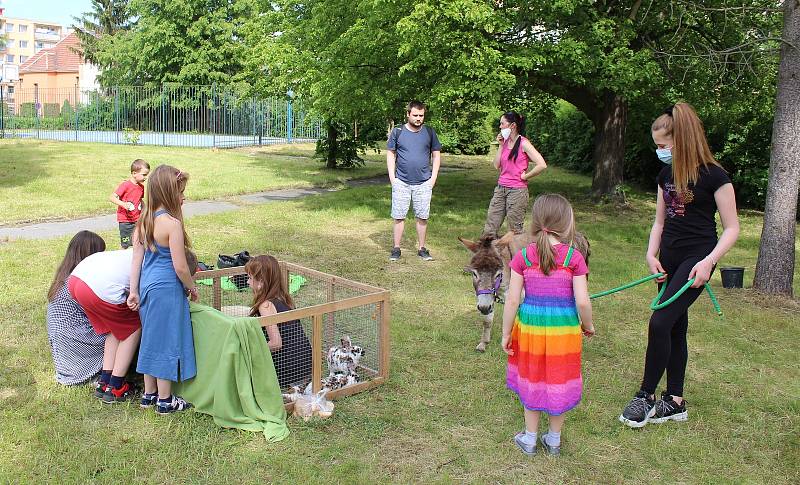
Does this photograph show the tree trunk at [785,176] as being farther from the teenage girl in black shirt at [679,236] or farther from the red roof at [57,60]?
the red roof at [57,60]

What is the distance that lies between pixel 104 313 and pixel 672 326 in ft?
11.5

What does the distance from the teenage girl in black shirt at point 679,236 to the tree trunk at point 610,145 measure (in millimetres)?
10648

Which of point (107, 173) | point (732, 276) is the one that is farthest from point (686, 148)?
point (107, 173)

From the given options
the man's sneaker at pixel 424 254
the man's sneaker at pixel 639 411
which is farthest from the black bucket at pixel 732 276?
the man's sneaker at pixel 639 411

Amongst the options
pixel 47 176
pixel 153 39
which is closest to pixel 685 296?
pixel 47 176

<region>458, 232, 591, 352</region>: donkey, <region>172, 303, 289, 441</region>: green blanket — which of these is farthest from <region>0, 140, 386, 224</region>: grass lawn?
<region>458, 232, 591, 352</region>: donkey

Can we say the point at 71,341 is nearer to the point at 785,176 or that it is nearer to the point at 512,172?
the point at 512,172

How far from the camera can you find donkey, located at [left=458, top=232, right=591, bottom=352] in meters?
5.16

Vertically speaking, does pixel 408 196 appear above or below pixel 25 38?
below

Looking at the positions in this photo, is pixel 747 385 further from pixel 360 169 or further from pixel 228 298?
pixel 360 169

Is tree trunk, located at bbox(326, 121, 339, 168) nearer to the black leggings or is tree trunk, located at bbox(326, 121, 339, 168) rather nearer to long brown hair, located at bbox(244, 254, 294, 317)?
long brown hair, located at bbox(244, 254, 294, 317)

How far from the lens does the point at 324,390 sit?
4363 mm

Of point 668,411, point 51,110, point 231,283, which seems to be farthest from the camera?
point 51,110

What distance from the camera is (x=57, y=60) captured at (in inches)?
2687
